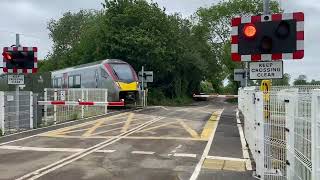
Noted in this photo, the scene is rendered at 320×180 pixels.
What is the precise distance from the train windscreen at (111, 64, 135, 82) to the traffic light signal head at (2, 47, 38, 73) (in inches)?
580

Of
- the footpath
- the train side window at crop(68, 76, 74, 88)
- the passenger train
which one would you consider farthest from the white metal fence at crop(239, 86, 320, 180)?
the train side window at crop(68, 76, 74, 88)

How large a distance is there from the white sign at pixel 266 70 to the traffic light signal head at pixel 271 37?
5.5 inches

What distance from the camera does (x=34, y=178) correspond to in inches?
418

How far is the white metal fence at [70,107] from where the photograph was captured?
26422 mm

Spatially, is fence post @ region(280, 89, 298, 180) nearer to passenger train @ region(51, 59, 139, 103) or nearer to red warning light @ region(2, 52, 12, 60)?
red warning light @ region(2, 52, 12, 60)

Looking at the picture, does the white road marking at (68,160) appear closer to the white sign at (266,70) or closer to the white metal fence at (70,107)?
the white sign at (266,70)

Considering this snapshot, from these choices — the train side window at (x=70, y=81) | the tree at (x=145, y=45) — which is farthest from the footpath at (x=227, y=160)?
the tree at (x=145, y=45)

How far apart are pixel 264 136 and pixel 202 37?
6380 centimetres

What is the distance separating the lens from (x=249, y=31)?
12.1 m

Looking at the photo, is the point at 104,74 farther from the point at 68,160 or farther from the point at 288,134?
the point at 288,134

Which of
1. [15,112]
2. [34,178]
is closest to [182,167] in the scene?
[34,178]

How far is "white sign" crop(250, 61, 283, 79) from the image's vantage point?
1216 cm

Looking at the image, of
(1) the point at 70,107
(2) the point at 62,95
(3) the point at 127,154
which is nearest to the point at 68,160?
(3) the point at 127,154

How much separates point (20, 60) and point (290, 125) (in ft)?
48.0
